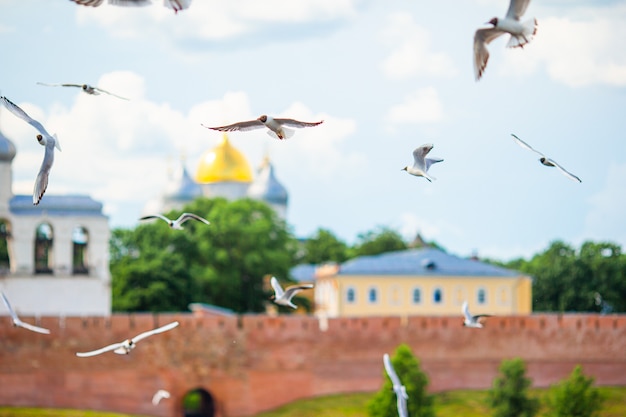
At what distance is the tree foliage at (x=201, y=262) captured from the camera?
5009cm

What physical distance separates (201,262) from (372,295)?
17.9ft

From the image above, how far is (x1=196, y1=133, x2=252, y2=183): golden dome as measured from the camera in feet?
269

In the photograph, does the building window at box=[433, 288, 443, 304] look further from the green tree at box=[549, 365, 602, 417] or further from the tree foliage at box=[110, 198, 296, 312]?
the green tree at box=[549, 365, 602, 417]

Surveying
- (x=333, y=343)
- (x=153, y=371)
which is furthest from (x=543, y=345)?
(x=153, y=371)

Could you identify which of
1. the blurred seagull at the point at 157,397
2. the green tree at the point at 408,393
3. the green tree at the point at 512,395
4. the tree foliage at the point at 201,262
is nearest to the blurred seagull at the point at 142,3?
the green tree at the point at 408,393

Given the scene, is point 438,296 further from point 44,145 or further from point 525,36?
point 525,36

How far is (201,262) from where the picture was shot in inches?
2203

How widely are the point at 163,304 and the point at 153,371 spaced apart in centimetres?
689

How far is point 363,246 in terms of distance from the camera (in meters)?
→ 72.2

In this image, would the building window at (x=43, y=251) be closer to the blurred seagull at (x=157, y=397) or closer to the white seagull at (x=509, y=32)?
the blurred seagull at (x=157, y=397)

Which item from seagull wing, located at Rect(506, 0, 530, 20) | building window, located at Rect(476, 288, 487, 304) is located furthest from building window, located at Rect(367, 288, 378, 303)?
seagull wing, located at Rect(506, 0, 530, 20)

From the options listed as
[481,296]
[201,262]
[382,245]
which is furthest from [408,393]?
[382,245]

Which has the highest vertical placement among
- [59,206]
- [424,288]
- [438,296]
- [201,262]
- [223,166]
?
[223,166]

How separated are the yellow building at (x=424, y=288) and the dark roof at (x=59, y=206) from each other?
392 inches
